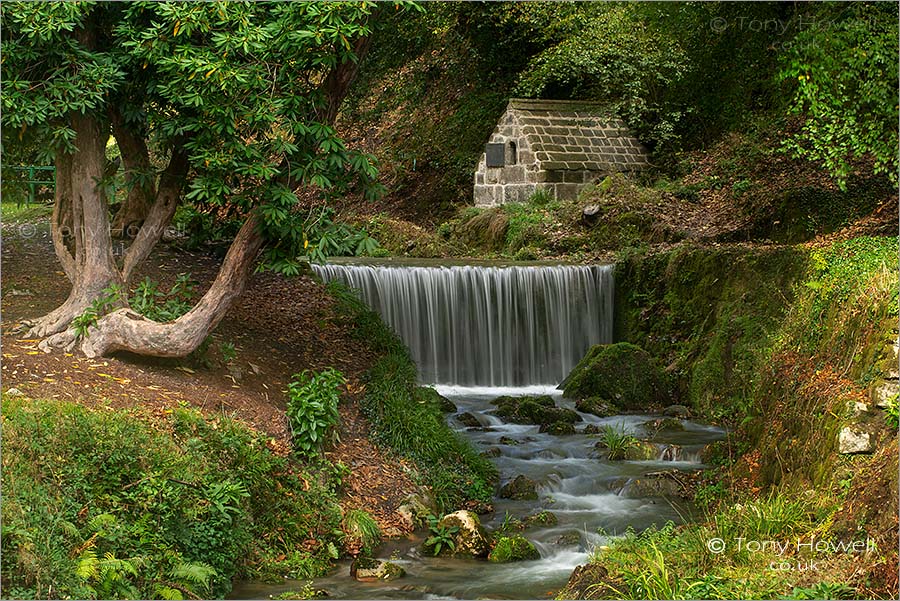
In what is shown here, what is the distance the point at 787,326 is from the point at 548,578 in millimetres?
3656

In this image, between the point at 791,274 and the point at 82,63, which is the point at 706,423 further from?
the point at 82,63

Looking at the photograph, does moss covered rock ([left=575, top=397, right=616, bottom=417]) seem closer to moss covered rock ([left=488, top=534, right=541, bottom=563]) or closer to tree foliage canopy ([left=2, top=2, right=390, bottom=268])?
moss covered rock ([left=488, top=534, right=541, bottom=563])

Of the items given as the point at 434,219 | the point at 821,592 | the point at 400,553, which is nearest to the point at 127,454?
the point at 400,553

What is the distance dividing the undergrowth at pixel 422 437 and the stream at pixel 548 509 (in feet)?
1.02

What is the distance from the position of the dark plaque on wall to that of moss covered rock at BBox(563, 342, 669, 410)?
8527 mm

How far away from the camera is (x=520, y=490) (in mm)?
10234

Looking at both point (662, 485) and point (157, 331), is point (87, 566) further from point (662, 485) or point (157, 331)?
point (662, 485)

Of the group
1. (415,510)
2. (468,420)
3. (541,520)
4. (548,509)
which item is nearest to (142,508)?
(415,510)

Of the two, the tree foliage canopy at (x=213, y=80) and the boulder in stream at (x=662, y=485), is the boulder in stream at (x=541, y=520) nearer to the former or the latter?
the boulder in stream at (x=662, y=485)

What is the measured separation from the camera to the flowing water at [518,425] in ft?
26.9

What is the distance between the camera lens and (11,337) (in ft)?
31.2

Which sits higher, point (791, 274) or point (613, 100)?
point (613, 100)

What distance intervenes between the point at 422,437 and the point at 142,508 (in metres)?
3.82

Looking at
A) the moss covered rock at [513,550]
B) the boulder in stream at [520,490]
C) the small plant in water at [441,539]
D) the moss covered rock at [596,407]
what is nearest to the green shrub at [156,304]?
the small plant in water at [441,539]
